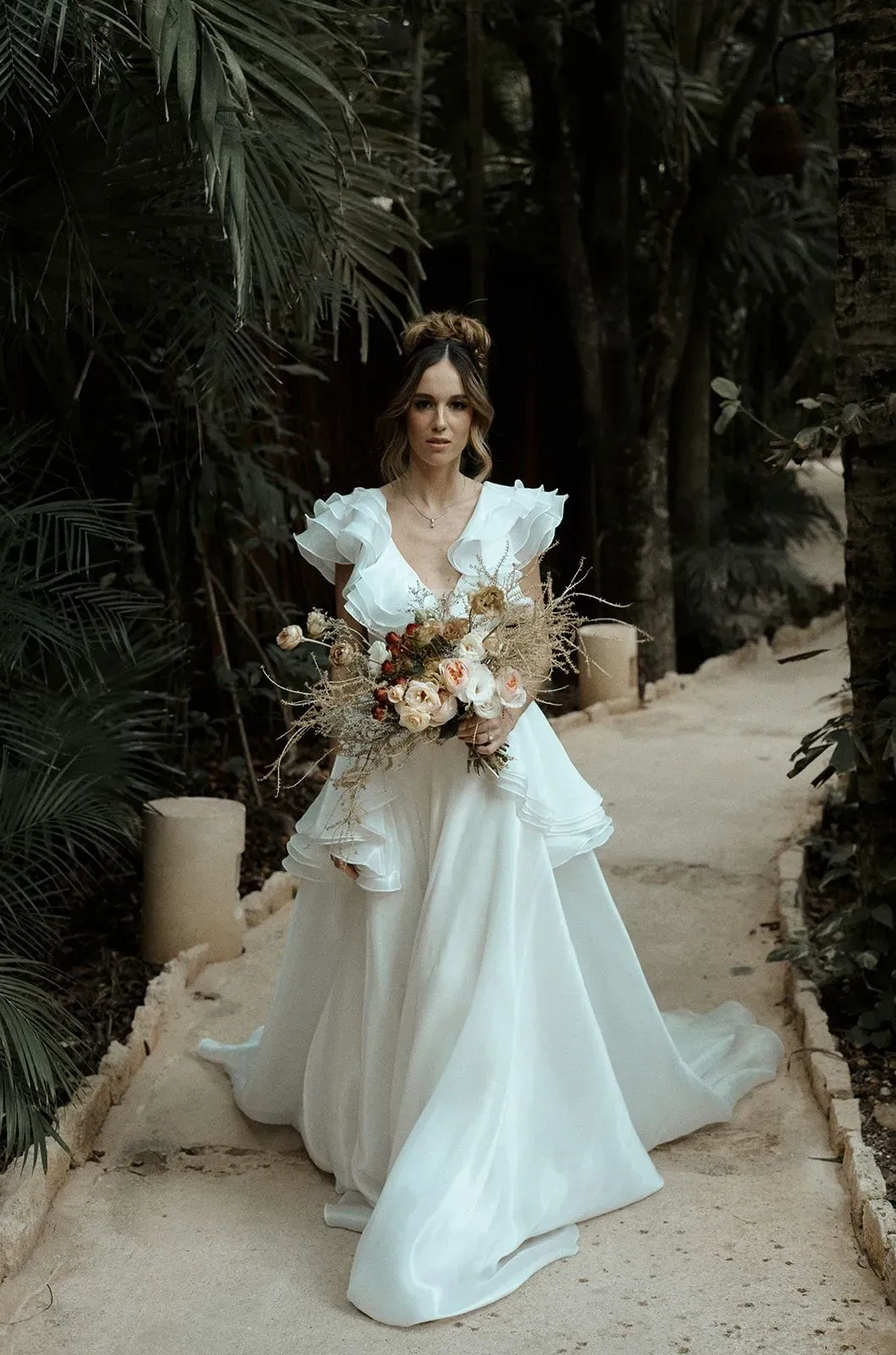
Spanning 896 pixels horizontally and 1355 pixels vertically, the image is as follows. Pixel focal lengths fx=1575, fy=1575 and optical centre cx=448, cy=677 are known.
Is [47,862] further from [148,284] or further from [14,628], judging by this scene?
[148,284]

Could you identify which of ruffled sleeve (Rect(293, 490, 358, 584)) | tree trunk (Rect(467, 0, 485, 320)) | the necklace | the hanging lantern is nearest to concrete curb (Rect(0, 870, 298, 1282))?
ruffled sleeve (Rect(293, 490, 358, 584))

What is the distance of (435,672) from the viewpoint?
9.96 feet

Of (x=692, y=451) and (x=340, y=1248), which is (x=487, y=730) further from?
(x=692, y=451)

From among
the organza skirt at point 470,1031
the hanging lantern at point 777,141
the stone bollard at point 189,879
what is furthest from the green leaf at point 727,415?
the hanging lantern at point 777,141

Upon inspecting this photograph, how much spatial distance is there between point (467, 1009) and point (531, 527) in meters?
1.07

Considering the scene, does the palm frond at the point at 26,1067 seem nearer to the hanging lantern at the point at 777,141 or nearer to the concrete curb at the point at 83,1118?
the concrete curb at the point at 83,1118

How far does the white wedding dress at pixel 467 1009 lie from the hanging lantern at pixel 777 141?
5324 mm

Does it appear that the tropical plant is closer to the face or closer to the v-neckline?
the v-neckline

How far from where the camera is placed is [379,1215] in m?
3.13

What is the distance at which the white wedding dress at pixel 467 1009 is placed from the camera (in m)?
3.19

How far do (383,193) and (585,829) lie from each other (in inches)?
99.3

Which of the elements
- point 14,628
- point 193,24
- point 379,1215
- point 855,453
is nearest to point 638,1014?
point 379,1215

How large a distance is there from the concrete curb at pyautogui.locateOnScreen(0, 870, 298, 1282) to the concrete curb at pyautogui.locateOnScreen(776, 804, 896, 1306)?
5.55 feet

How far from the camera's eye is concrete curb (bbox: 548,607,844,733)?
330 inches
